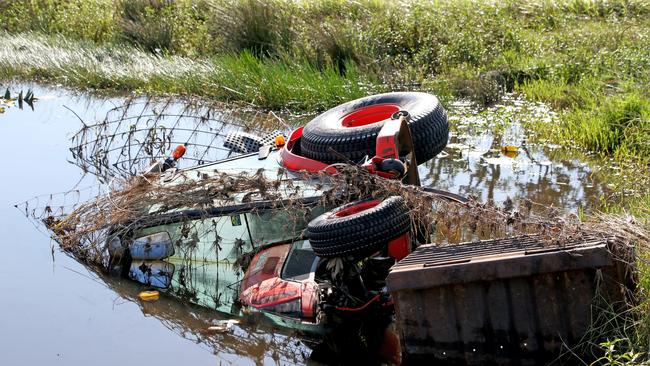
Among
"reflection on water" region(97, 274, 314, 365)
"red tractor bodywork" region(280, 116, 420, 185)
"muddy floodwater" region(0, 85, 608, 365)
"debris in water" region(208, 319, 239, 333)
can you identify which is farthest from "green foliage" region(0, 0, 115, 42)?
"debris in water" region(208, 319, 239, 333)

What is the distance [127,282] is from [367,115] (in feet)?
8.00

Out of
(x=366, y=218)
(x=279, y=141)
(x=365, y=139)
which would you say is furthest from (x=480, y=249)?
(x=279, y=141)

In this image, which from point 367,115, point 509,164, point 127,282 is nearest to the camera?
point 127,282

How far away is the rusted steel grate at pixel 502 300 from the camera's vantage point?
5.68m

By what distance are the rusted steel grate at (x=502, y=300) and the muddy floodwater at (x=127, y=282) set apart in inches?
41.2

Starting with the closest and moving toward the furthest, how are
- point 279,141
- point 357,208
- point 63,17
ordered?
1. point 357,208
2. point 279,141
3. point 63,17

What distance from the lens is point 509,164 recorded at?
10414mm

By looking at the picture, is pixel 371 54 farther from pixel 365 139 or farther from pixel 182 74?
pixel 365 139

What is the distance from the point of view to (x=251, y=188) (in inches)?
298

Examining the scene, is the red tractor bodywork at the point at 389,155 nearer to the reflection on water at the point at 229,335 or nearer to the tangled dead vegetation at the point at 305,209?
the tangled dead vegetation at the point at 305,209

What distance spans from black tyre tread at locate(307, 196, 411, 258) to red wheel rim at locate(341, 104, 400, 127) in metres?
2.10

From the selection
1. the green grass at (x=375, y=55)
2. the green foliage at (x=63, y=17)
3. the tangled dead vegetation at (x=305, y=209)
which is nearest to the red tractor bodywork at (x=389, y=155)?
the tangled dead vegetation at (x=305, y=209)

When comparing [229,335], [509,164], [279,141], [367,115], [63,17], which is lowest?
[509,164]

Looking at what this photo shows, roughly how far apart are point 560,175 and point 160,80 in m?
6.60
